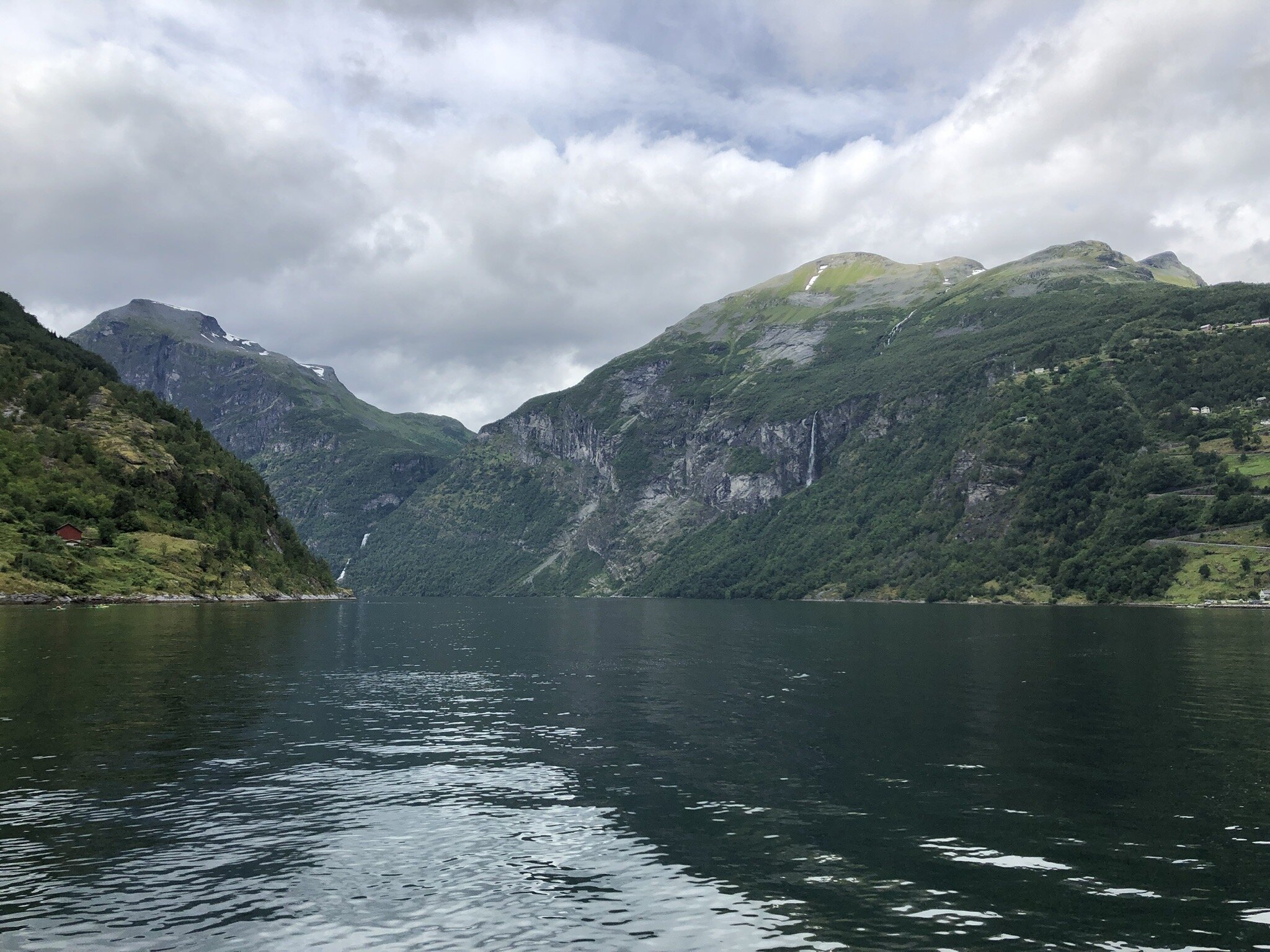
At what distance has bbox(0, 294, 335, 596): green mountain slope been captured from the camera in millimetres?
140500

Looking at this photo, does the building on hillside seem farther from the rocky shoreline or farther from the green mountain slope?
the rocky shoreline

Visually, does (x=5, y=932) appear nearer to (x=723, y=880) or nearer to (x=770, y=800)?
(x=723, y=880)

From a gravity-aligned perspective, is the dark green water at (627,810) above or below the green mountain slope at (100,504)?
below

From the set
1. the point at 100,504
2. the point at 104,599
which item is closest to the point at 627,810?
the point at 104,599

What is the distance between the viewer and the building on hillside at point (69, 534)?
476ft

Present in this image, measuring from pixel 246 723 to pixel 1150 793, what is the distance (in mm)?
46095

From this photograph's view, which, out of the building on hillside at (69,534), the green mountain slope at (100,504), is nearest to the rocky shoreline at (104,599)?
the green mountain slope at (100,504)

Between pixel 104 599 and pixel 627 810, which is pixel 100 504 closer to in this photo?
pixel 104 599

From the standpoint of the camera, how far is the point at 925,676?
243 ft

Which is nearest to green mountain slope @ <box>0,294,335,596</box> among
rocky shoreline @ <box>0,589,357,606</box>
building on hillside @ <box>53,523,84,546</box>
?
rocky shoreline @ <box>0,589,357,606</box>

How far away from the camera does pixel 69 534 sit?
146 metres

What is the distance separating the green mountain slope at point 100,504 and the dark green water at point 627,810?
80.7 meters

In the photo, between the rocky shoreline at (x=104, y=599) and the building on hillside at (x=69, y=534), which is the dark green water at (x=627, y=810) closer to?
the rocky shoreline at (x=104, y=599)

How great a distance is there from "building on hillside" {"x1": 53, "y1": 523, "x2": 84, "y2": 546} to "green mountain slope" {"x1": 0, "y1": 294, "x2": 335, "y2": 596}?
54.2 inches
